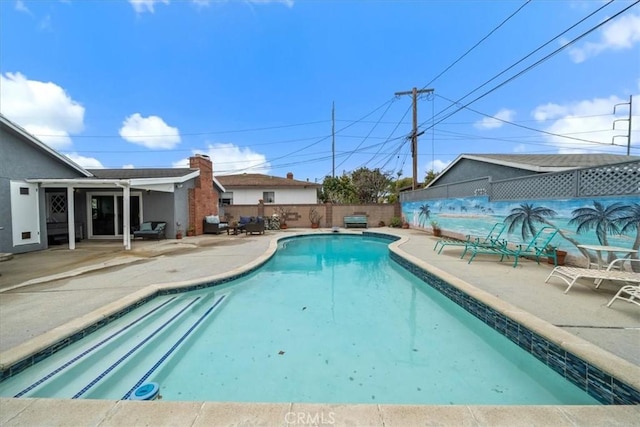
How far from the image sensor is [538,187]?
23.3 feet

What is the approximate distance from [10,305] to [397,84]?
17406 millimetres

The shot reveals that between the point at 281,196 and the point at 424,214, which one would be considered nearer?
the point at 424,214

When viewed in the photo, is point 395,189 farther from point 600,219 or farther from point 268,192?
point 600,219

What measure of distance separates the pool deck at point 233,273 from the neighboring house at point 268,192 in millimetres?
13776

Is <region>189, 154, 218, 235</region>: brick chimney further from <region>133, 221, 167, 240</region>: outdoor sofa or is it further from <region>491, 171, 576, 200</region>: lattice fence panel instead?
<region>491, 171, 576, 200</region>: lattice fence panel

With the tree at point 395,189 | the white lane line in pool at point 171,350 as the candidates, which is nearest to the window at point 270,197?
the tree at point 395,189

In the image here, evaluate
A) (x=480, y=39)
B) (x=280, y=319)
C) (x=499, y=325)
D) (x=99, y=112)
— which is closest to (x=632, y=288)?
(x=499, y=325)

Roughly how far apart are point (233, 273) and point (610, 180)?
7.99 meters

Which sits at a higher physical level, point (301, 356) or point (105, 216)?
point (105, 216)

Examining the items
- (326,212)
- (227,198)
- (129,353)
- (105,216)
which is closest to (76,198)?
(105,216)

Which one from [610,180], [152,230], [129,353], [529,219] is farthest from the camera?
[152,230]

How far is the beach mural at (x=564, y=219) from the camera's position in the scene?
506cm

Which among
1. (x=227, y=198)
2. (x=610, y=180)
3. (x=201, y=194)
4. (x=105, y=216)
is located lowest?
(x=105, y=216)

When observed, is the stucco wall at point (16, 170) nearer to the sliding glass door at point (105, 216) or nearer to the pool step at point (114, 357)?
the sliding glass door at point (105, 216)
